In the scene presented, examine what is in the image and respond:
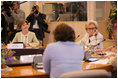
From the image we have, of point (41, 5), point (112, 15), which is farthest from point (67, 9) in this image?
point (112, 15)

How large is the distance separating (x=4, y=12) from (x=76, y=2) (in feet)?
6.75

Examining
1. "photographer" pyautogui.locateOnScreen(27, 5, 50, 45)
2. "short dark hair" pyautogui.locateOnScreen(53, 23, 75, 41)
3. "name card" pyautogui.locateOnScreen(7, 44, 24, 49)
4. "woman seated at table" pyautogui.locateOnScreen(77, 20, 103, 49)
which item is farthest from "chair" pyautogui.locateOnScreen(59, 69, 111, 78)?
"photographer" pyautogui.locateOnScreen(27, 5, 50, 45)

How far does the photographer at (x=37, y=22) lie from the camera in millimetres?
5613

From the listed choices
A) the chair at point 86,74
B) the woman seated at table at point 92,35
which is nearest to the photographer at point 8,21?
the woman seated at table at point 92,35

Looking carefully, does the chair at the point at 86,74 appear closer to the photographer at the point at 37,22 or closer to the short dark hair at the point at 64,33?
the short dark hair at the point at 64,33

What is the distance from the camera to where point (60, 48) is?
212 centimetres

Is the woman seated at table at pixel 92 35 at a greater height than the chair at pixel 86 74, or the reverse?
the woman seated at table at pixel 92 35

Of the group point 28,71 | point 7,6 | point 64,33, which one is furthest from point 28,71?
point 7,6

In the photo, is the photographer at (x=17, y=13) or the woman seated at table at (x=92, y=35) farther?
the photographer at (x=17, y=13)

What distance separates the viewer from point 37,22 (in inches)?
223

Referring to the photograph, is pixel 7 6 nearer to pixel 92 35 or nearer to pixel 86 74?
pixel 92 35

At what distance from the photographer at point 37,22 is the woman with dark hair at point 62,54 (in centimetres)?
348

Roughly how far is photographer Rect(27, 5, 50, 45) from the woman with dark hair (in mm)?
3478

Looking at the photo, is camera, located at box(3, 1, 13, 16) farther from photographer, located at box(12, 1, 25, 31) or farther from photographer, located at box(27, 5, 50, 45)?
photographer, located at box(27, 5, 50, 45)
